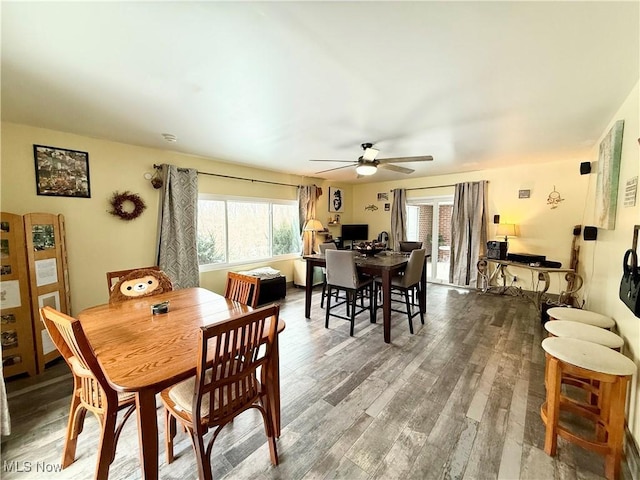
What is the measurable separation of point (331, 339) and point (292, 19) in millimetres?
2933

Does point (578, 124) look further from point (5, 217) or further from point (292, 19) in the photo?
point (5, 217)

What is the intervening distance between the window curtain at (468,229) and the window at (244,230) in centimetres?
334

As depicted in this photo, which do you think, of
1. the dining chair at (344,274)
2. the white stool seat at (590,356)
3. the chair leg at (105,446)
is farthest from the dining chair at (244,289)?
the white stool seat at (590,356)

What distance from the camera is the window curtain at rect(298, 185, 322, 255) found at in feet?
18.4

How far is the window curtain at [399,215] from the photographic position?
19.8ft

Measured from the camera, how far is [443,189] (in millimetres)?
5527

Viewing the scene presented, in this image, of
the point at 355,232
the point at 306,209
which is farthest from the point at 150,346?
the point at 355,232

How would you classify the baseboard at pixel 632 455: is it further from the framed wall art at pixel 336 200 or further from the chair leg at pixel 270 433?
the framed wall art at pixel 336 200

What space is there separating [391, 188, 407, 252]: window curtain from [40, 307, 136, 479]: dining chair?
18.3 feet

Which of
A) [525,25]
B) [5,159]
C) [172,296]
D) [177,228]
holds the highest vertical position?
[525,25]

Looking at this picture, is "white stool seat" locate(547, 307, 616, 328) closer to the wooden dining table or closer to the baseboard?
the baseboard

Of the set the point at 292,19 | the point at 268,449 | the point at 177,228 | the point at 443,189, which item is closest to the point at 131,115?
the point at 177,228

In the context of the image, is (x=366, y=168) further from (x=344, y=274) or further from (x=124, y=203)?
(x=124, y=203)

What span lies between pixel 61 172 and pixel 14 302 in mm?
1436
